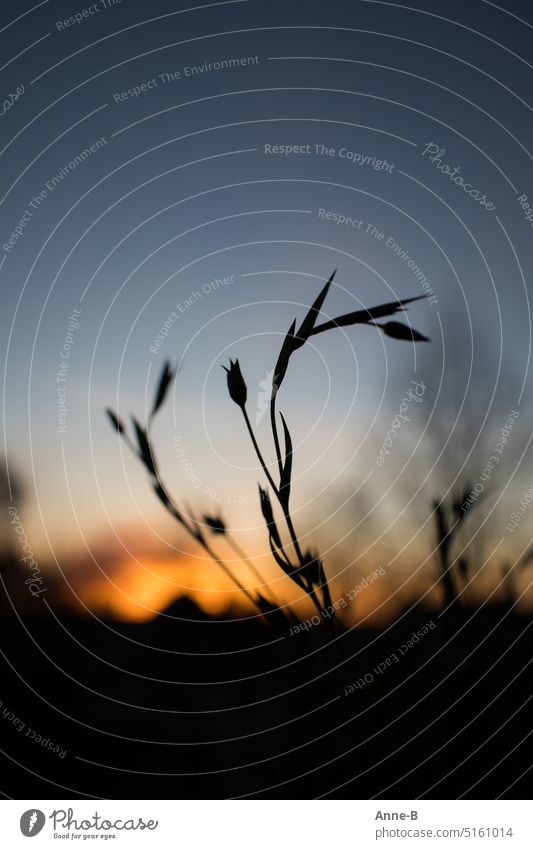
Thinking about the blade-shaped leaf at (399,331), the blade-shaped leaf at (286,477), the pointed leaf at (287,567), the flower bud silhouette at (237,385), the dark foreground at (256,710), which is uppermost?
the blade-shaped leaf at (399,331)

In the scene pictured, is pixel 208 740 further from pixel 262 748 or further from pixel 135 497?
pixel 135 497

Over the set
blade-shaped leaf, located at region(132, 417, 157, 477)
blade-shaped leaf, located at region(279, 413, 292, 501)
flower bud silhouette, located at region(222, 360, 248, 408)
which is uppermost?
flower bud silhouette, located at region(222, 360, 248, 408)

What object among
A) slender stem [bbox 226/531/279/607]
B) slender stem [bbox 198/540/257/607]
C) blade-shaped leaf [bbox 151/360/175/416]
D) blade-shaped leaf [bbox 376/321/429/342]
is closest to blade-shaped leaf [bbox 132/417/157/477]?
blade-shaped leaf [bbox 151/360/175/416]

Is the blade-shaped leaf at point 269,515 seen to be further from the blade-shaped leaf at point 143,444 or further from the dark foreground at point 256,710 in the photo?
the dark foreground at point 256,710

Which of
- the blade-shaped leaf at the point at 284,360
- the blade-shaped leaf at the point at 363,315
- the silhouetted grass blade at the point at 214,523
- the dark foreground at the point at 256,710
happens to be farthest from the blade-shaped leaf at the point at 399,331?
the dark foreground at the point at 256,710

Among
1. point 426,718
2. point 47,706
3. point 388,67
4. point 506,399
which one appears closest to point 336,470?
point 506,399

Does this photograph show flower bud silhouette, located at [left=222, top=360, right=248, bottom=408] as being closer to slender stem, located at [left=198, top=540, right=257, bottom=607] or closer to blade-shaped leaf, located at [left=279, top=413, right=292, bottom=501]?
blade-shaped leaf, located at [left=279, top=413, right=292, bottom=501]

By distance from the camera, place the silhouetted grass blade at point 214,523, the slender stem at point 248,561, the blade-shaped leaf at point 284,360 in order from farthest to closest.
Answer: the slender stem at point 248,561, the silhouetted grass blade at point 214,523, the blade-shaped leaf at point 284,360
